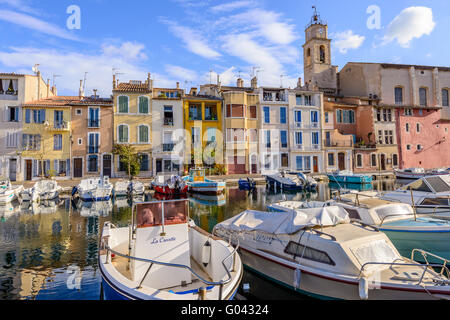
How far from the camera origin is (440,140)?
48344 millimetres

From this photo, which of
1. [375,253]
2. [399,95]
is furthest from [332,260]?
[399,95]

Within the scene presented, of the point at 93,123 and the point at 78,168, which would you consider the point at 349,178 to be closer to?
the point at 93,123

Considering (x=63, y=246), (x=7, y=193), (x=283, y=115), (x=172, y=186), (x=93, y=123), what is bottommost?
(x=63, y=246)

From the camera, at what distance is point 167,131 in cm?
3716

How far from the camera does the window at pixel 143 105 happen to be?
119ft

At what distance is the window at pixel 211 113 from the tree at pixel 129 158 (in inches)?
416

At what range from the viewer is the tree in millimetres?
33594

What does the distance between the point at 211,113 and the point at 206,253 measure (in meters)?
33.3

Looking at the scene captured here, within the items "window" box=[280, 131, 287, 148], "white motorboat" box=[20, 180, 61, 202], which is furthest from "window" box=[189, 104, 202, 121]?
"white motorboat" box=[20, 180, 61, 202]

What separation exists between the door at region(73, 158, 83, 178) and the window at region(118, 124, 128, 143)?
5.11 m

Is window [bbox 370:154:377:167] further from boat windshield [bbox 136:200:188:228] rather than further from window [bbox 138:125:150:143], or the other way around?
boat windshield [bbox 136:200:188:228]

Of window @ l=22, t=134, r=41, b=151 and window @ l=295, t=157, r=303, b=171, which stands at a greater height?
window @ l=22, t=134, r=41, b=151

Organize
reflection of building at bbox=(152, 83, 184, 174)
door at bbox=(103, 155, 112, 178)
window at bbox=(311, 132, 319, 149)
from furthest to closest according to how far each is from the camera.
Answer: window at bbox=(311, 132, 319, 149), reflection of building at bbox=(152, 83, 184, 174), door at bbox=(103, 155, 112, 178)

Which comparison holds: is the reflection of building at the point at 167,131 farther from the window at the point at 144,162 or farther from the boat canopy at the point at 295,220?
the boat canopy at the point at 295,220
